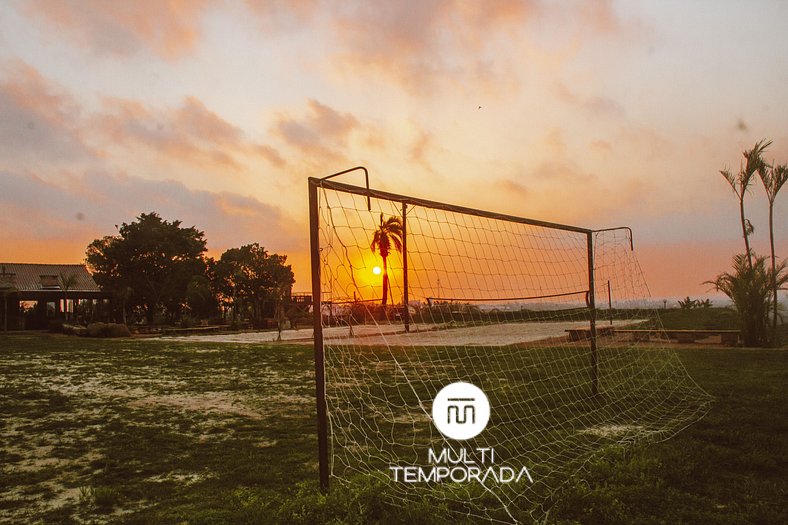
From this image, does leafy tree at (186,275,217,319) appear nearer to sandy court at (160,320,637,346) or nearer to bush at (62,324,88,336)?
bush at (62,324,88,336)

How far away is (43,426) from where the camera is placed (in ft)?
20.1

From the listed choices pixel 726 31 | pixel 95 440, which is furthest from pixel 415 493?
pixel 726 31

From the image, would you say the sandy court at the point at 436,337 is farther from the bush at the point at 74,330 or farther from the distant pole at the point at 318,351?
the distant pole at the point at 318,351

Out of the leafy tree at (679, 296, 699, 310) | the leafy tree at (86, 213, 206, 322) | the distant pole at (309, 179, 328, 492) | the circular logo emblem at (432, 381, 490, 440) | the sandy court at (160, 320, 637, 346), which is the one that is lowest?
the sandy court at (160, 320, 637, 346)

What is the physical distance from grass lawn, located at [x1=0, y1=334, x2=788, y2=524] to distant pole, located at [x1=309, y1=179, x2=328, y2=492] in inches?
9.7

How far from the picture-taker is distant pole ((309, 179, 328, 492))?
12.0 ft

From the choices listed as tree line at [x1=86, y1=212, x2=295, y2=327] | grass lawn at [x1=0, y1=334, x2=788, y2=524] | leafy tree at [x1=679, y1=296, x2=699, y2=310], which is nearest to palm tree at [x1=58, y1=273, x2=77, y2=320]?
tree line at [x1=86, y1=212, x2=295, y2=327]

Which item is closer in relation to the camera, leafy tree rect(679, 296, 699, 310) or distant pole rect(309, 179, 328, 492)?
distant pole rect(309, 179, 328, 492)

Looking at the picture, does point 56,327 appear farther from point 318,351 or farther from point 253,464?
point 318,351

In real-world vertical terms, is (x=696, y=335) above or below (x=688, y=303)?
below

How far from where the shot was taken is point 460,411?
22.4 ft

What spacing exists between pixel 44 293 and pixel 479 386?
37452mm

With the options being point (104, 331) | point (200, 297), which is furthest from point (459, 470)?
point (200, 297)

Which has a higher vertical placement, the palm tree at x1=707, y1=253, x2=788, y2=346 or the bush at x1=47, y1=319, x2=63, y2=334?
the palm tree at x1=707, y1=253, x2=788, y2=346
